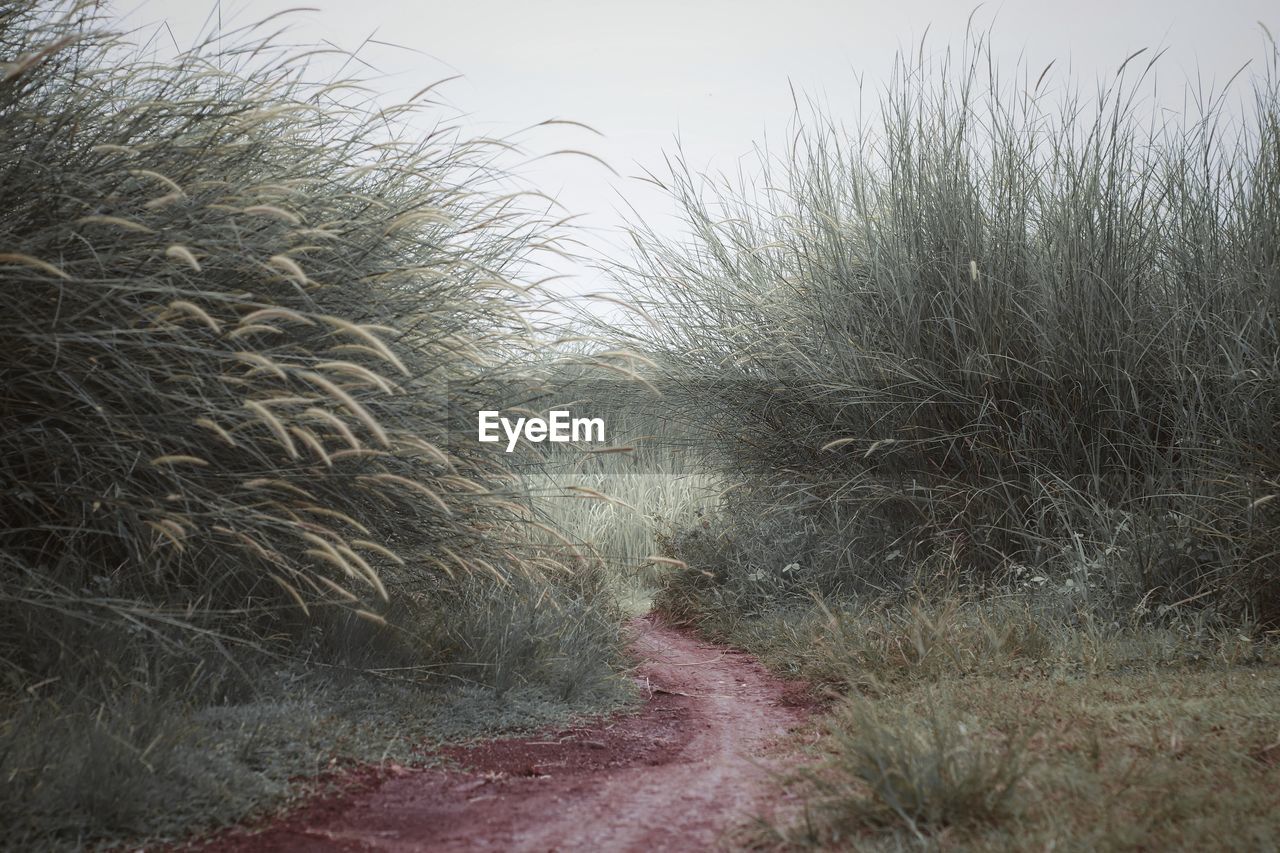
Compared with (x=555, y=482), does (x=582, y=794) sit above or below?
below

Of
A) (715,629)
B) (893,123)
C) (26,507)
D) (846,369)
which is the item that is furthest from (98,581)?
(893,123)

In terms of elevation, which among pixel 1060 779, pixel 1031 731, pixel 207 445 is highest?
pixel 207 445

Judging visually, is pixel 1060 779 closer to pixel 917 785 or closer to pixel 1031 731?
pixel 1031 731

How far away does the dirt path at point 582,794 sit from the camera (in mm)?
2330

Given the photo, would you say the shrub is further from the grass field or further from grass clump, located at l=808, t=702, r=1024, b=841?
grass clump, located at l=808, t=702, r=1024, b=841

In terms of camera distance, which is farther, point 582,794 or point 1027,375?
point 1027,375

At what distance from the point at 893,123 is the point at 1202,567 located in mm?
2973

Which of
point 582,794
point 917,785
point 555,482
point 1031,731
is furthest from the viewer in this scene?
point 555,482

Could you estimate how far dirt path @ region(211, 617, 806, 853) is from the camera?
2.33 metres

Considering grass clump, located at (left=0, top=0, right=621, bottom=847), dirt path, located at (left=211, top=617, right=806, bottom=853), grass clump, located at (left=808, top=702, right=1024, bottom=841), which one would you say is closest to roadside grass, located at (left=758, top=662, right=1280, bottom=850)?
grass clump, located at (left=808, top=702, right=1024, bottom=841)

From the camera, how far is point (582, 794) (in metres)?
2.70

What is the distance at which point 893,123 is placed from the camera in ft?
18.8

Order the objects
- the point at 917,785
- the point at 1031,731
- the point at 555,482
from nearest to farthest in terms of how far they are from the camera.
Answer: the point at 917,785 → the point at 1031,731 → the point at 555,482

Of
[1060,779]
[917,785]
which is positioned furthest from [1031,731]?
[917,785]
